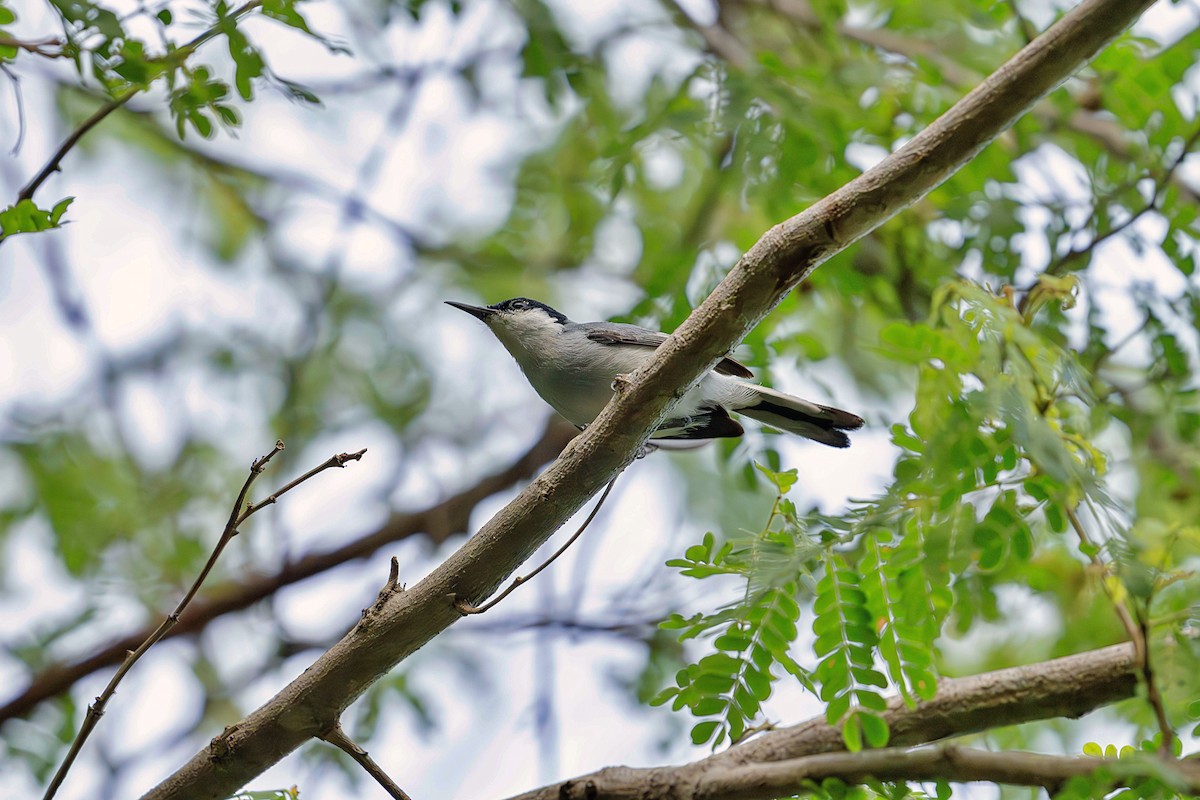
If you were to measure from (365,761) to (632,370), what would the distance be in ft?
5.31

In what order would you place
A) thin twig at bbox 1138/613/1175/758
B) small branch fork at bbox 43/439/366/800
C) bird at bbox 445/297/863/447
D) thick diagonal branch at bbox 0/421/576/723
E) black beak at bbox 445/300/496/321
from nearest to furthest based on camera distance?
1. thin twig at bbox 1138/613/1175/758
2. small branch fork at bbox 43/439/366/800
3. bird at bbox 445/297/863/447
4. black beak at bbox 445/300/496/321
5. thick diagonal branch at bbox 0/421/576/723

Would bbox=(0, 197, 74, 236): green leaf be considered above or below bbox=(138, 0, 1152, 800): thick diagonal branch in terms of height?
above

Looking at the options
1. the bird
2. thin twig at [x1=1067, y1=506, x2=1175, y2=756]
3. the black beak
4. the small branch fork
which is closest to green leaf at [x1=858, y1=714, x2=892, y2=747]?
thin twig at [x1=1067, y1=506, x2=1175, y2=756]

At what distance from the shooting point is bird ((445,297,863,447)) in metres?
3.56

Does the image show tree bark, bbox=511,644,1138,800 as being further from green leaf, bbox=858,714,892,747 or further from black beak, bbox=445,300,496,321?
black beak, bbox=445,300,496,321

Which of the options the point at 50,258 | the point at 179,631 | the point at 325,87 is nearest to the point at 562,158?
the point at 325,87

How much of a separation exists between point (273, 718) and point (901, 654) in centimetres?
142

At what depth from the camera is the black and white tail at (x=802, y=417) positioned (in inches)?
141

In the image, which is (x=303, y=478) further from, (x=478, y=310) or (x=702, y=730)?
(x=478, y=310)

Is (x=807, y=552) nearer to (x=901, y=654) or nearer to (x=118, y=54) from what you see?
(x=901, y=654)

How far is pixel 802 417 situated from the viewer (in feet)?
12.1

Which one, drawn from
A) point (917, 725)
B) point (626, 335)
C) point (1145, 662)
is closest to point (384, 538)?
point (626, 335)

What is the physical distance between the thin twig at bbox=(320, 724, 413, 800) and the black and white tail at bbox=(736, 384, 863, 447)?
5.79ft

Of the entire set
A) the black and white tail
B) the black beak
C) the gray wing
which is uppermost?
the black beak
